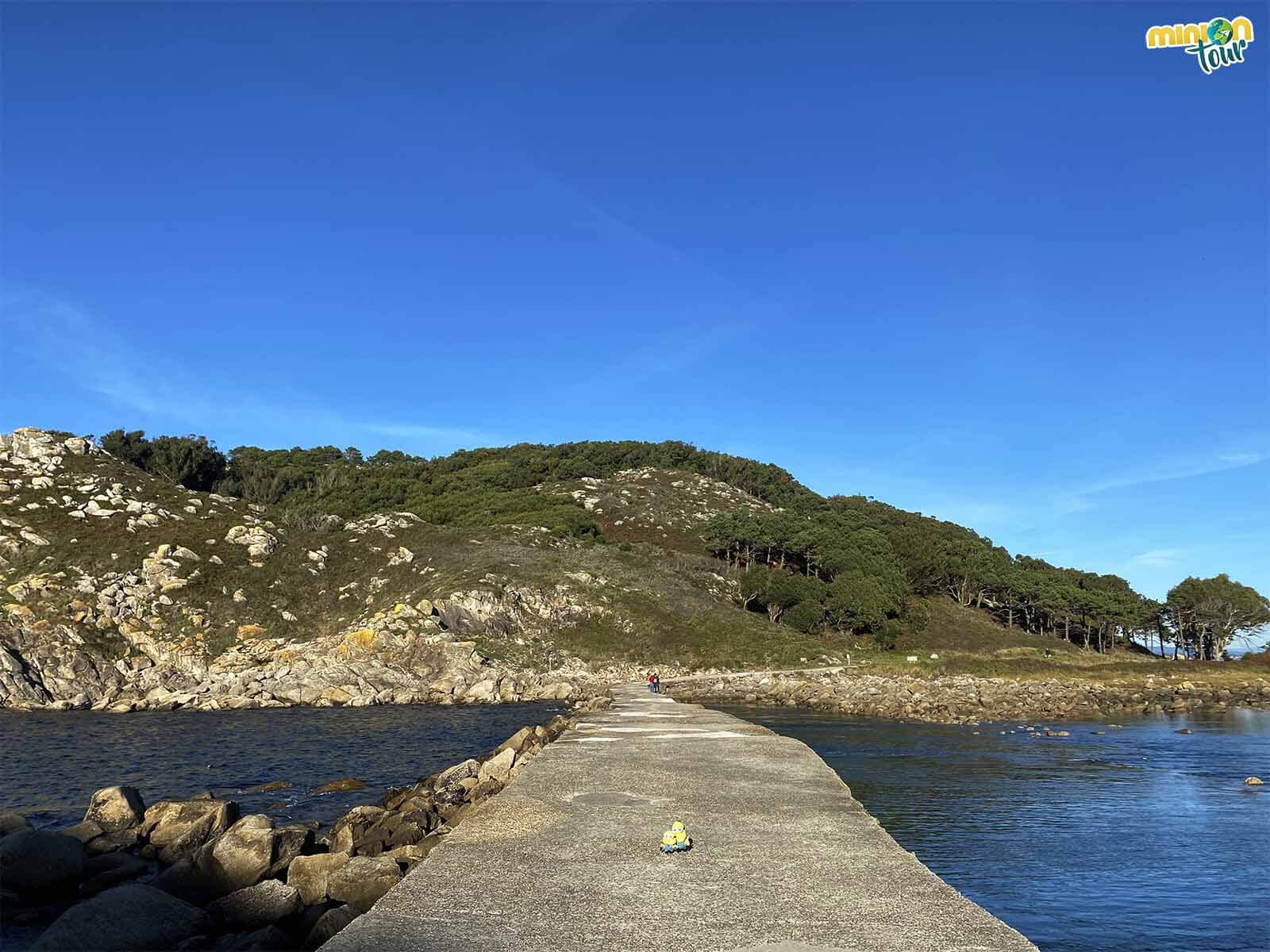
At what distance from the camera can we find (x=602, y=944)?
8.70 m

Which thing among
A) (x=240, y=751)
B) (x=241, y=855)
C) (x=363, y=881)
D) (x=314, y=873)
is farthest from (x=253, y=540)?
(x=363, y=881)

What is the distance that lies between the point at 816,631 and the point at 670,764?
240ft

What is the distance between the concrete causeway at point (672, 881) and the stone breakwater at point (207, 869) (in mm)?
1573

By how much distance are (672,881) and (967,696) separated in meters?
49.4

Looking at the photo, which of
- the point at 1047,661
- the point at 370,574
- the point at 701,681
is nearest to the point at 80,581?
the point at 370,574

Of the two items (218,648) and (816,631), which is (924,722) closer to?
(816,631)

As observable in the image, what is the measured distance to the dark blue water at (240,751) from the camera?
25.3 m

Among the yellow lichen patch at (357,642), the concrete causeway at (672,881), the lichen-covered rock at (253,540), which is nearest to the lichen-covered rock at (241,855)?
the concrete causeway at (672,881)

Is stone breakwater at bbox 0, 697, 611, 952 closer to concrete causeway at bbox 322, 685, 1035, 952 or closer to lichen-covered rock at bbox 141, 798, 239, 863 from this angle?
lichen-covered rock at bbox 141, 798, 239, 863

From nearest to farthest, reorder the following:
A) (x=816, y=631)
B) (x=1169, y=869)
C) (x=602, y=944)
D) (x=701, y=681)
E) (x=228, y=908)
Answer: (x=602, y=944)
(x=228, y=908)
(x=1169, y=869)
(x=701, y=681)
(x=816, y=631)

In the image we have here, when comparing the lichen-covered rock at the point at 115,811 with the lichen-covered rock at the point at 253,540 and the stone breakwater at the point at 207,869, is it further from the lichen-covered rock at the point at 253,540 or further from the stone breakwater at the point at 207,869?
the lichen-covered rock at the point at 253,540

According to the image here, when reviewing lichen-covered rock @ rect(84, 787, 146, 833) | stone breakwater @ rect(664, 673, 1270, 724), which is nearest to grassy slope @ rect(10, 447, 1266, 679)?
stone breakwater @ rect(664, 673, 1270, 724)

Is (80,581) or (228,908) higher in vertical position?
(80,581)

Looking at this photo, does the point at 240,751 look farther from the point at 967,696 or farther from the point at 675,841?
the point at 967,696
